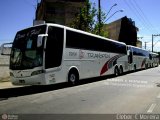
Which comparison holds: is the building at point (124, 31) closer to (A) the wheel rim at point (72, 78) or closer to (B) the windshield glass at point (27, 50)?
(A) the wheel rim at point (72, 78)

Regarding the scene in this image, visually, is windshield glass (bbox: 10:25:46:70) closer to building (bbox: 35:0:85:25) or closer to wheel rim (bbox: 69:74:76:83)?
wheel rim (bbox: 69:74:76:83)

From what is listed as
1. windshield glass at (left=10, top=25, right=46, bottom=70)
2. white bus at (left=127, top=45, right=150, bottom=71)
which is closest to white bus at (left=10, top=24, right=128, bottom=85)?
windshield glass at (left=10, top=25, right=46, bottom=70)

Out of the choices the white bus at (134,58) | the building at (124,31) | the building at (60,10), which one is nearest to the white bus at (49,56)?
the white bus at (134,58)

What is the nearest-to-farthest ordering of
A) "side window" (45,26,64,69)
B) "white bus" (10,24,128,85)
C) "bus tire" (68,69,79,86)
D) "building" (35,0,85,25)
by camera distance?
"white bus" (10,24,128,85) < "side window" (45,26,64,69) < "bus tire" (68,69,79,86) < "building" (35,0,85,25)

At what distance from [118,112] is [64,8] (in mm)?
41734

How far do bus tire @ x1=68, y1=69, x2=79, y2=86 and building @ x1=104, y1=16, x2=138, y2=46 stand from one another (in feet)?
195

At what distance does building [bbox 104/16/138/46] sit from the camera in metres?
76.2

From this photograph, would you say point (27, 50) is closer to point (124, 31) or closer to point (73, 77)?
point (73, 77)

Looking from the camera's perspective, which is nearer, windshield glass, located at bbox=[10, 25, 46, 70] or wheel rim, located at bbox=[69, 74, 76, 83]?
windshield glass, located at bbox=[10, 25, 46, 70]

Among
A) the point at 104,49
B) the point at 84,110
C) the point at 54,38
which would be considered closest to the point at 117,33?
the point at 104,49

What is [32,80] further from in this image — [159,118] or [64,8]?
[64,8]

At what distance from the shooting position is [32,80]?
14.4 metres

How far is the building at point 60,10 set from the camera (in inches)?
1897

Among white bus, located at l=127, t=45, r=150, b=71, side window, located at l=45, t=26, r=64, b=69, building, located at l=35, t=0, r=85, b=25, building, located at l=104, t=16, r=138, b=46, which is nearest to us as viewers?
side window, located at l=45, t=26, r=64, b=69
